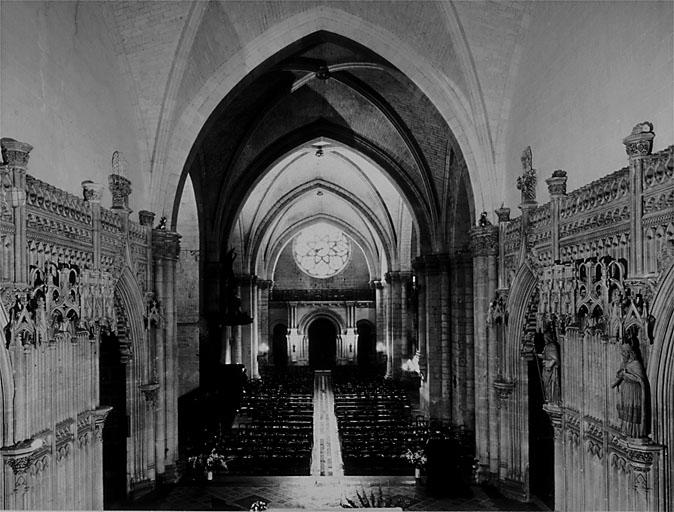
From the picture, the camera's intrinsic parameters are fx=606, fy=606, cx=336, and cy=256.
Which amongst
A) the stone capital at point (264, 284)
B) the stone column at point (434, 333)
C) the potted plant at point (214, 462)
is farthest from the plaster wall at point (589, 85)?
the stone capital at point (264, 284)

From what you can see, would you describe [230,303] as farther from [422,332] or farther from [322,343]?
[322,343]

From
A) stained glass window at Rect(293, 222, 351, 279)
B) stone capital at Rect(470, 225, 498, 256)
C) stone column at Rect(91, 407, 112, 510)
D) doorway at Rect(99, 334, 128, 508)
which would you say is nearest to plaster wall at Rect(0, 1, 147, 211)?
doorway at Rect(99, 334, 128, 508)

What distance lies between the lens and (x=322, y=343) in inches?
1689

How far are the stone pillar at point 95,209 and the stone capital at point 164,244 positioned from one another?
2.82 meters

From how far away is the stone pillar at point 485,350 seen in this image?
12.7 meters

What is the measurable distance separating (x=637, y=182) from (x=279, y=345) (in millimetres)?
36967

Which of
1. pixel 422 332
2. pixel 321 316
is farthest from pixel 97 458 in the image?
pixel 321 316

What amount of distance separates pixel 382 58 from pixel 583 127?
609 cm

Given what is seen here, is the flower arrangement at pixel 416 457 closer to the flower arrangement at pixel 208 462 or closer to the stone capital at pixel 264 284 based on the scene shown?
the flower arrangement at pixel 208 462

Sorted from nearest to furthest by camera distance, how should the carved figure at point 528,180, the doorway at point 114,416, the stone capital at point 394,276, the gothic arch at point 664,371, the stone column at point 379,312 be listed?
1. the gothic arch at point 664,371
2. the carved figure at point 528,180
3. the doorway at point 114,416
4. the stone capital at point 394,276
5. the stone column at point 379,312

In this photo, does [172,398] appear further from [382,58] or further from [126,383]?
[382,58]

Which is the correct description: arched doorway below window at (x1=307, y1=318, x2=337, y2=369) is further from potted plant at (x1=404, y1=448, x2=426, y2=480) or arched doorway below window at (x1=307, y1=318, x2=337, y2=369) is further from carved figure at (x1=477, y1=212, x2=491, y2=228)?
carved figure at (x1=477, y1=212, x2=491, y2=228)

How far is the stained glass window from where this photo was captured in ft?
138

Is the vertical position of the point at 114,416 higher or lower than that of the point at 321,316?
higher
